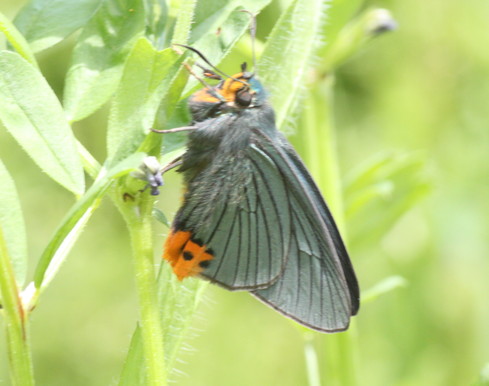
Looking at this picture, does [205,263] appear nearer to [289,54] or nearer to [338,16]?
[289,54]

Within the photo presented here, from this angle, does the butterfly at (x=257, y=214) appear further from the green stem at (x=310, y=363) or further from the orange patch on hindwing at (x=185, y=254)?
the green stem at (x=310, y=363)

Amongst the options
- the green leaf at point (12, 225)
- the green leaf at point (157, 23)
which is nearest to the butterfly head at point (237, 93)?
the green leaf at point (157, 23)

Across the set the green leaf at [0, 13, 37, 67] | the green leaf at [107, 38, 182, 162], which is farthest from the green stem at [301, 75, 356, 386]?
the green leaf at [0, 13, 37, 67]

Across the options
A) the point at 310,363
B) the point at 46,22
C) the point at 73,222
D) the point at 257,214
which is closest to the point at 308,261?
the point at 257,214

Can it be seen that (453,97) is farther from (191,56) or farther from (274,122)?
(191,56)

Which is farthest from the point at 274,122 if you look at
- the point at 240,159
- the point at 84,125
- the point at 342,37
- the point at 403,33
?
the point at 403,33

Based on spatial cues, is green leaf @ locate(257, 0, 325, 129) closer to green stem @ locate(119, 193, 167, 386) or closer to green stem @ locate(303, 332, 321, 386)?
green stem @ locate(119, 193, 167, 386)
